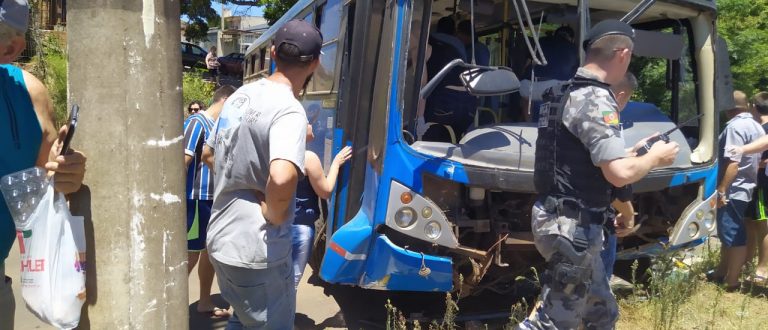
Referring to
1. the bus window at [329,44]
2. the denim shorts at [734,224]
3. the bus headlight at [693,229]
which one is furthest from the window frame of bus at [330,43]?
the denim shorts at [734,224]

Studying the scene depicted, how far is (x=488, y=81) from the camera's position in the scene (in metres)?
3.96

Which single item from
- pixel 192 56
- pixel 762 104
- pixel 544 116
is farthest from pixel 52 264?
pixel 192 56

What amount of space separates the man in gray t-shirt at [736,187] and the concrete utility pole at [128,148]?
5395 millimetres

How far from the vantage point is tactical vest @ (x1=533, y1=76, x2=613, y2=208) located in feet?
11.2

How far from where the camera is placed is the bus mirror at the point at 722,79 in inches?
205

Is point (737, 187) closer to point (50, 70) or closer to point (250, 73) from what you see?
point (250, 73)

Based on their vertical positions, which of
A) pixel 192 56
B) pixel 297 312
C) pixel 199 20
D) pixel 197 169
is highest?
pixel 199 20

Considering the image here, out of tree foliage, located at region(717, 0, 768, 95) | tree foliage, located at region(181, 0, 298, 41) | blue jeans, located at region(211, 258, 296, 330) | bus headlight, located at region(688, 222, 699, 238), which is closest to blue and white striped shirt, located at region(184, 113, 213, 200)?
blue jeans, located at region(211, 258, 296, 330)

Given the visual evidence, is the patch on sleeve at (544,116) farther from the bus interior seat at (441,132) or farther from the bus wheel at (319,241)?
the bus wheel at (319,241)

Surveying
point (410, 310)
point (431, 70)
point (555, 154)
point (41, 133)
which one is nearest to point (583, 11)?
point (431, 70)

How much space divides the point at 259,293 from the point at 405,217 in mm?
1554

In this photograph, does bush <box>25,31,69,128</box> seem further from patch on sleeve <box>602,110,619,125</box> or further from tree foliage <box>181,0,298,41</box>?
patch on sleeve <box>602,110,619,125</box>

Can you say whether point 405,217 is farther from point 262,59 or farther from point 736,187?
point 262,59

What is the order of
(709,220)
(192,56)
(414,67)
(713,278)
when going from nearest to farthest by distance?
(414,67)
(709,220)
(713,278)
(192,56)
